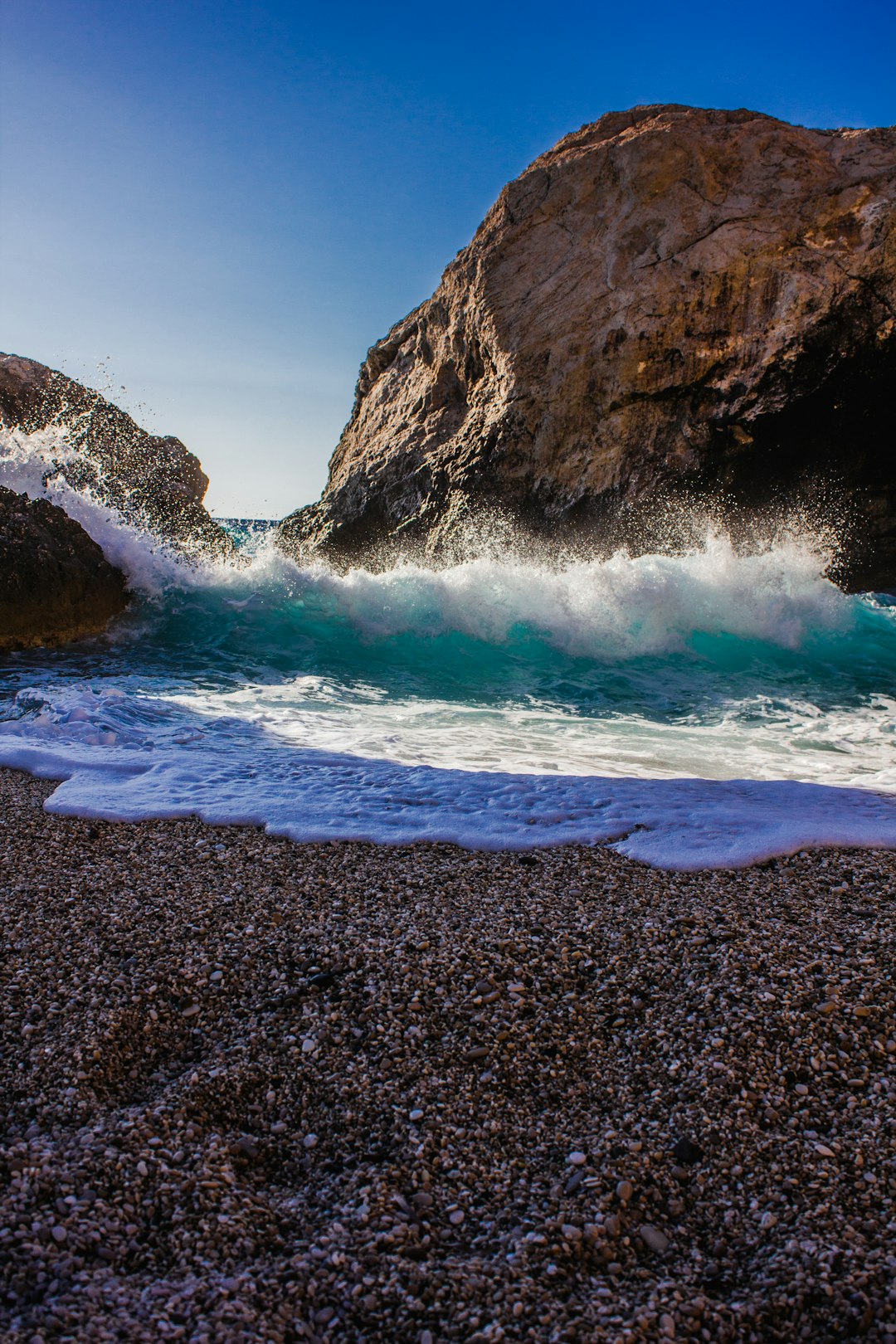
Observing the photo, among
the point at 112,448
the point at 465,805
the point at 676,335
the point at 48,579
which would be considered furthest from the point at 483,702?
the point at 112,448

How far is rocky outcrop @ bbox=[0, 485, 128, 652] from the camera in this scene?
616 centimetres

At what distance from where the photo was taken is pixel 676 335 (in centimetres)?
1049

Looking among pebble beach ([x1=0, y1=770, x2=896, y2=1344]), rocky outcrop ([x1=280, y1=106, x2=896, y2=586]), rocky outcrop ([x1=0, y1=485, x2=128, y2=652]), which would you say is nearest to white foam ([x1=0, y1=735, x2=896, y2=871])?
pebble beach ([x1=0, y1=770, x2=896, y2=1344])

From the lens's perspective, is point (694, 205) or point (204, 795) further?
point (694, 205)

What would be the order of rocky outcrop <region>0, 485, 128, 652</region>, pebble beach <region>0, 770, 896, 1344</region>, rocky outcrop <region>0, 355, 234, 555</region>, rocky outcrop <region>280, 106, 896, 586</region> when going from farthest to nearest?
rocky outcrop <region>0, 355, 234, 555</region>
rocky outcrop <region>280, 106, 896, 586</region>
rocky outcrop <region>0, 485, 128, 652</region>
pebble beach <region>0, 770, 896, 1344</region>

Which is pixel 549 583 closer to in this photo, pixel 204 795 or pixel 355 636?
pixel 355 636

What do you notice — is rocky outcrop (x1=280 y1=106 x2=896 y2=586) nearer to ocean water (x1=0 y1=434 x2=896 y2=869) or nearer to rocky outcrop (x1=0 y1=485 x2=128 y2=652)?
ocean water (x1=0 y1=434 x2=896 y2=869)

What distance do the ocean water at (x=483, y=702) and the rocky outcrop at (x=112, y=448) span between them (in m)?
3.88

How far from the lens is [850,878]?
210 centimetres

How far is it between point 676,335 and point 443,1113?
11.7m

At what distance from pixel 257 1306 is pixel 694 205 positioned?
13.4 m

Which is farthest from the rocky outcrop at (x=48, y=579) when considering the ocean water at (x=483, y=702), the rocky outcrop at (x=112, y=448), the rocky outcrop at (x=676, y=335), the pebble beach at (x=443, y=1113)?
the rocky outcrop at (x=676, y=335)

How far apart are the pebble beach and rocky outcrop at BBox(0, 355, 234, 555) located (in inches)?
409

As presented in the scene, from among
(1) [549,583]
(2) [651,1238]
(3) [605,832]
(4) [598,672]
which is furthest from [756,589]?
(2) [651,1238]
